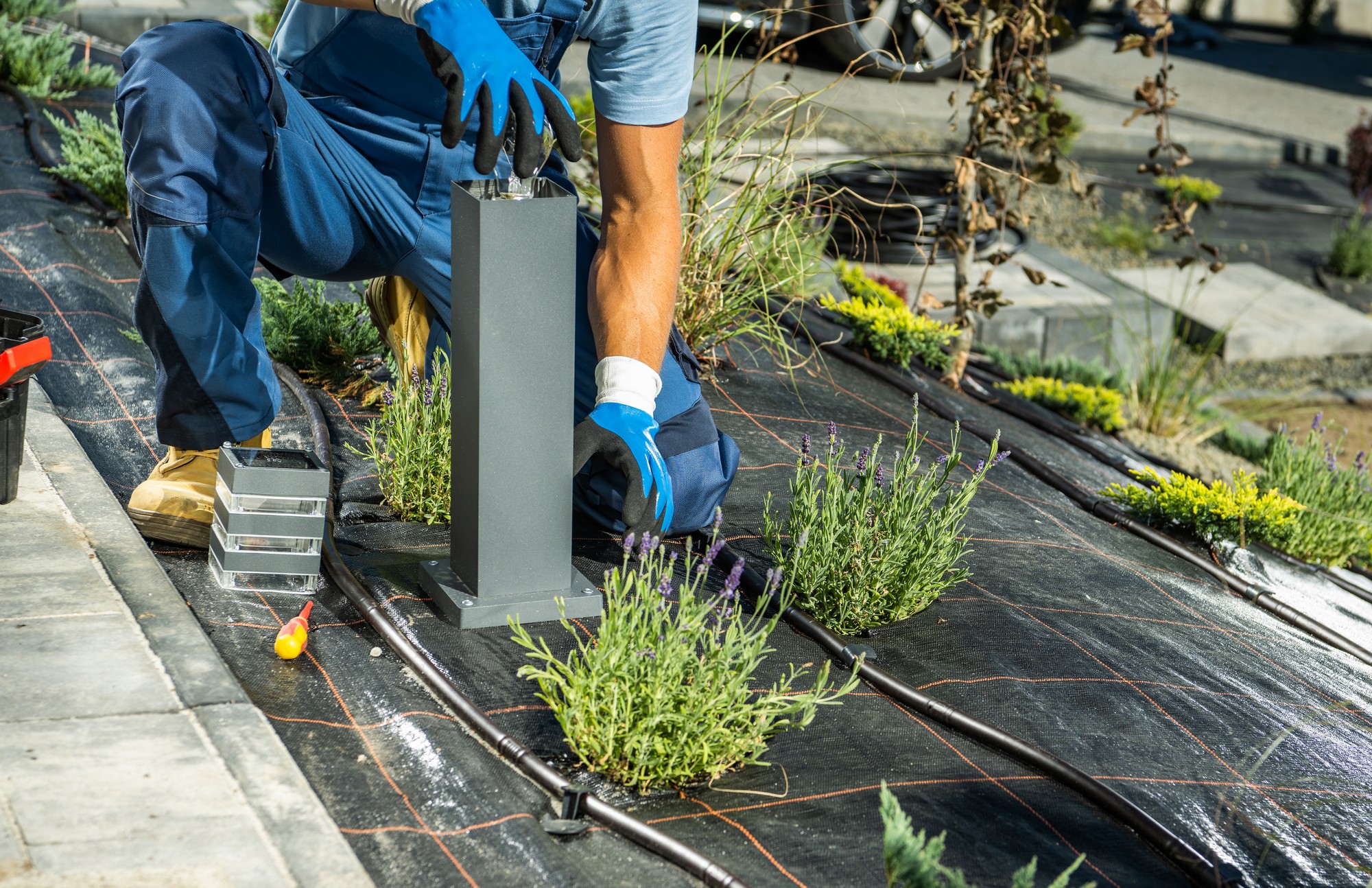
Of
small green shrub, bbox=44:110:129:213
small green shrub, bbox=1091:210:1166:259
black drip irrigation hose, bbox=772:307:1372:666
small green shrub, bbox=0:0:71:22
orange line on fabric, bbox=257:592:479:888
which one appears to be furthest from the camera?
small green shrub, bbox=1091:210:1166:259

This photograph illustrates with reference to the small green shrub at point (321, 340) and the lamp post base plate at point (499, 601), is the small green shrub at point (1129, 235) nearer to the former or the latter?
the small green shrub at point (321, 340)

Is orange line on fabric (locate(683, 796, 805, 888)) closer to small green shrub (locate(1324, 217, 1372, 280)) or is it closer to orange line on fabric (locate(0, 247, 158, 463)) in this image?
orange line on fabric (locate(0, 247, 158, 463))

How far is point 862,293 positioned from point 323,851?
3.40m

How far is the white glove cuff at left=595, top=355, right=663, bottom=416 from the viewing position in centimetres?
247

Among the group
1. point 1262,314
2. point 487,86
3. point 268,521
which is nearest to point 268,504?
point 268,521

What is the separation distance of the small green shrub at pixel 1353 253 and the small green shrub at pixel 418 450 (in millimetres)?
7216

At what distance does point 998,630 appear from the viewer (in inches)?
96.2

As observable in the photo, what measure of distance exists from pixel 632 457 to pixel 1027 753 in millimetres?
887

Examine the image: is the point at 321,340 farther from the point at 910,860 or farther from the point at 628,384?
the point at 910,860

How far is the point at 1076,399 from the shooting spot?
4656 mm

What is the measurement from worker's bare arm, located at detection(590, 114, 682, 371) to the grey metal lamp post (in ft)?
1.35

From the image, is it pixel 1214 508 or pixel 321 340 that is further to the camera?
pixel 1214 508

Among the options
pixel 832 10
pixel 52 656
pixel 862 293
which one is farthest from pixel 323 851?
pixel 832 10

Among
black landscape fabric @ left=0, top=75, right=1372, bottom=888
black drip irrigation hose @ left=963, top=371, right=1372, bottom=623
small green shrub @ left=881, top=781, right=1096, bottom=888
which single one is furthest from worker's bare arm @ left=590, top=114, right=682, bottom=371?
black drip irrigation hose @ left=963, top=371, right=1372, bottom=623
